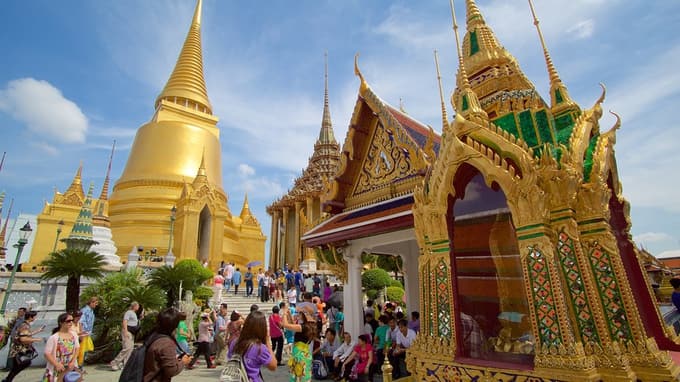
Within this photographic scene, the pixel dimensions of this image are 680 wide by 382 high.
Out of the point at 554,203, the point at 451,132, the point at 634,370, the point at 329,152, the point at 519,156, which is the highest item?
the point at 329,152

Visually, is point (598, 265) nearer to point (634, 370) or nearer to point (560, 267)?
point (560, 267)

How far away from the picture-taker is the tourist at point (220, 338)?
27.2ft

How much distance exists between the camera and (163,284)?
420 inches

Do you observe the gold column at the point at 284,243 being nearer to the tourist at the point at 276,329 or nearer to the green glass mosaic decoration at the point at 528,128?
the tourist at the point at 276,329

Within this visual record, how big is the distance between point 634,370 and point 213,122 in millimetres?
30874

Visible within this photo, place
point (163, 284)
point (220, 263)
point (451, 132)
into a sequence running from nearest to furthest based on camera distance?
point (451, 132)
point (163, 284)
point (220, 263)

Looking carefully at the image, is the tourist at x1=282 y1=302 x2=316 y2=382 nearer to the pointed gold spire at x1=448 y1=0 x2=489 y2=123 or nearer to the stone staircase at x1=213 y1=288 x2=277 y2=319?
the pointed gold spire at x1=448 y1=0 x2=489 y2=123

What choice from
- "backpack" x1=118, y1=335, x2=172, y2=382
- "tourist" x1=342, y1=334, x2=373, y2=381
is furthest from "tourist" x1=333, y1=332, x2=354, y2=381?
"backpack" x1=118, y1=335, x2=172, y2=382

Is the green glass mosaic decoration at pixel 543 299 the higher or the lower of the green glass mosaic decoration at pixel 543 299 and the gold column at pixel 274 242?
the lower

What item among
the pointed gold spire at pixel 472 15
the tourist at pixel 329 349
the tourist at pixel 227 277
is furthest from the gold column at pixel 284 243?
the pointed gold spire at pixel 472 15

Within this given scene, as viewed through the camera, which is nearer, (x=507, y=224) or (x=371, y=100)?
(x=507, y=224)

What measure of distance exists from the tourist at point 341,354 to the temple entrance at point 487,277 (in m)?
2.49

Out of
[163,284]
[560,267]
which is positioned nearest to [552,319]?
[560,267]

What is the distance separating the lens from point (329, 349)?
6.86 m
